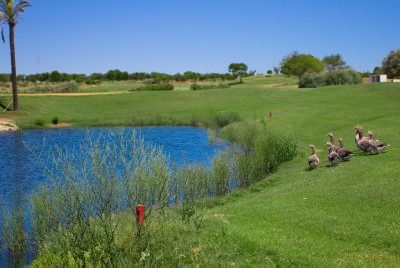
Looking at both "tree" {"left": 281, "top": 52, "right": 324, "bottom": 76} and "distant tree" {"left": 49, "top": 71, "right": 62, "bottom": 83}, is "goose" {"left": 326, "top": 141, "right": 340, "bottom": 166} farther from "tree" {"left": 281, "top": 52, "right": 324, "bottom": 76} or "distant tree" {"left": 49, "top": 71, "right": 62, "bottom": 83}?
→ "distant tree" {"left": 49, "top": 71, "right": 62, "bottom": 83}

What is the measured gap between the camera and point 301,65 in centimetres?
12669

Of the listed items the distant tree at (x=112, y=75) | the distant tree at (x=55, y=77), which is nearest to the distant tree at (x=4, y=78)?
the distant tree at (x=55, y=77)

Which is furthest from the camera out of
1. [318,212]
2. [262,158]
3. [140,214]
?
[262,158]

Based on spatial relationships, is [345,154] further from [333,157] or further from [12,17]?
[12,17]

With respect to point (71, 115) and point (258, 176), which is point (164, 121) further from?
point (258, 176)

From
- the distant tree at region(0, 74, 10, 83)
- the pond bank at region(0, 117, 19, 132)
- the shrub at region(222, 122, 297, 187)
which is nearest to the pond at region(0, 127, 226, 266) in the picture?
the shrub at region(222, 122, 297, 187)

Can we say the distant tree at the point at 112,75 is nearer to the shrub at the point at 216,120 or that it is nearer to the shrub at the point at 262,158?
the shrub at the point at 216,120

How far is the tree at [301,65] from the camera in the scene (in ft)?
409

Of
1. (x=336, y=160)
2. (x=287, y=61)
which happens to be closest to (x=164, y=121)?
(x=336, y=160)

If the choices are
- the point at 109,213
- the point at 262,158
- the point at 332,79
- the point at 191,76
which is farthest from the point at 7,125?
the point at 191,76

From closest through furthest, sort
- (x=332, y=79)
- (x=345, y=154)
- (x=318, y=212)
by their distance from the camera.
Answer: (x=318, y=212)
(x=345, y=154)
(x=332, y=79)

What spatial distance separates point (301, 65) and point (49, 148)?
10426cm

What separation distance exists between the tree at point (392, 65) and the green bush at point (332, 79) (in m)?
19.9

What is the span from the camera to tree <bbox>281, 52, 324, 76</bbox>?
12456 centimetres
